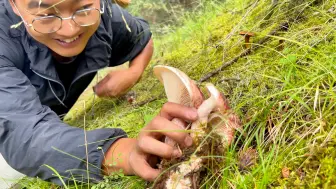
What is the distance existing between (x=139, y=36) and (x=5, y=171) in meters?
1.56

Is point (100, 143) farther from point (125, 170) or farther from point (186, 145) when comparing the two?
point (186, 145)

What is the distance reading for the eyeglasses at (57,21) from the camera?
2.06 meters

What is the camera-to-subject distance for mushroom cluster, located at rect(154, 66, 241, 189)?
1428 mm

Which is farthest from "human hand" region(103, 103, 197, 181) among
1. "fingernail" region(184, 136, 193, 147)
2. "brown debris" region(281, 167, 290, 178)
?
"brown debris" region(281, 167, 290, 178)

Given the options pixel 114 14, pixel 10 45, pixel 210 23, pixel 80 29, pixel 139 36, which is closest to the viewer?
pixel 80 29

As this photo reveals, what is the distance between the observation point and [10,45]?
7.77ft

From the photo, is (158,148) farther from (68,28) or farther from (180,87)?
(68,28)

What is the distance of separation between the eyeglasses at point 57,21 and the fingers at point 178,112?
36.0 inches

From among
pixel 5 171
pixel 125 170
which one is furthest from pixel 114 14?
pixel 125 170

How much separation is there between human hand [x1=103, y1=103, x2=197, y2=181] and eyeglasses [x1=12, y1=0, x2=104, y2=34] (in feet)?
2.86

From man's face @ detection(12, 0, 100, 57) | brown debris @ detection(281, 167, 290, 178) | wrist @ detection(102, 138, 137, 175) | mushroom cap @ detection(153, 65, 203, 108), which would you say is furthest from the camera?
man's face @ detection(12, 0, 100, 57)

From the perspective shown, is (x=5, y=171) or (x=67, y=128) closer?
(x=67, y=128)

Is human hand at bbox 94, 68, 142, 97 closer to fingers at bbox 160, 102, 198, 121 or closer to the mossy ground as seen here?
the mossy ground

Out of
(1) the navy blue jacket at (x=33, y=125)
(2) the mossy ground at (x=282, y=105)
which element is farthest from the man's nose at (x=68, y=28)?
(2) the mossy ground at (x=282, y=105)
